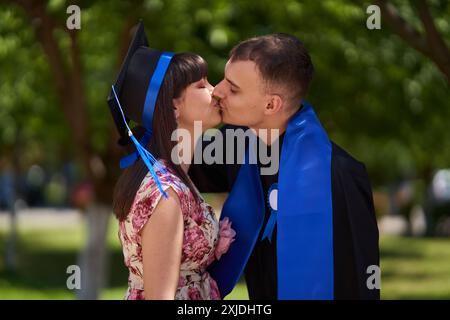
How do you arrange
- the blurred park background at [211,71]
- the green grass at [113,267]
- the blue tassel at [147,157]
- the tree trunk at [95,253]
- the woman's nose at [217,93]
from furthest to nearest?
1. the green grass at [113,267]
2. the tree trunk at [95,253]
3. the blurred park background at [211,71]
4. the woman's nose at [217,93]
5. the blue tassel at [147,157]

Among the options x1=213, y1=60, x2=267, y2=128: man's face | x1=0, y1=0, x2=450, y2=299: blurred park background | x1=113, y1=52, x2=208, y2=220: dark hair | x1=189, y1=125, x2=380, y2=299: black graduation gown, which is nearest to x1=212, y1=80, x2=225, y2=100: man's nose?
x1=213, y1=60, x2=267, y2=128: man's face

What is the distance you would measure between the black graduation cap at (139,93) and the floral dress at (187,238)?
0.12 m

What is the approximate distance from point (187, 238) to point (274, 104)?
0.64m

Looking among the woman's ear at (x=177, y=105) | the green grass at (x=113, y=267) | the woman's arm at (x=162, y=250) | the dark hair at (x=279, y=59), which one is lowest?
the woman's arm at (x=162, y=250)

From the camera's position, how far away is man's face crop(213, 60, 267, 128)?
3.17m

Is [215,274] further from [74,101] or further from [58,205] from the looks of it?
[58,205]

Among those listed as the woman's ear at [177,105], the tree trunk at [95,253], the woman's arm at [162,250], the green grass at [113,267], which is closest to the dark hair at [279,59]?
the woman's ear at [177,105]

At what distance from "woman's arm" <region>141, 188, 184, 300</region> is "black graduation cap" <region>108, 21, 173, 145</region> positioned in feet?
1.35

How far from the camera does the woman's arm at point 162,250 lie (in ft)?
9.27

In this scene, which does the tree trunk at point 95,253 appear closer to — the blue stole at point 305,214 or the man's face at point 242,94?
the man's face at point 242,94

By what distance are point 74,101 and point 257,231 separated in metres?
5.93

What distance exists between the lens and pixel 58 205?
36375 millimetres

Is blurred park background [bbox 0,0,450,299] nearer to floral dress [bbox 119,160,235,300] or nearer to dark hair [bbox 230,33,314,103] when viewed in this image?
dark hair [bbox 230,33,314,103]

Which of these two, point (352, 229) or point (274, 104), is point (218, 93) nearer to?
point (274, 104)
